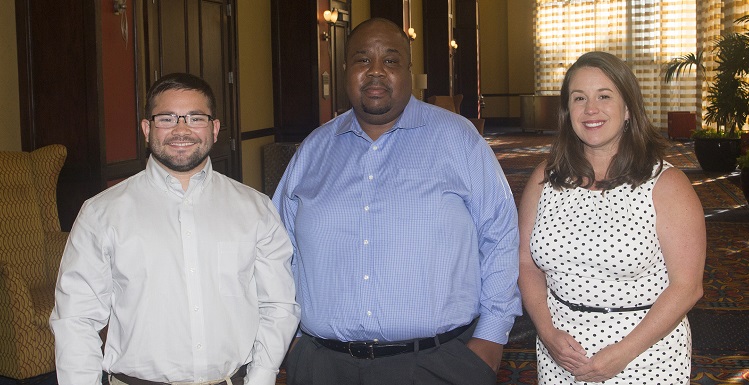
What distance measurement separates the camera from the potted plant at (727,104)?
412 inches

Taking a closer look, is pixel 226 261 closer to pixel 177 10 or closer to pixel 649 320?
pixel 649 320

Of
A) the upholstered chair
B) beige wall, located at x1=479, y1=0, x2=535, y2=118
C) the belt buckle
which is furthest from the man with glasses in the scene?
beige wall, located at x1=479, y1=0, x2=535, y2=118

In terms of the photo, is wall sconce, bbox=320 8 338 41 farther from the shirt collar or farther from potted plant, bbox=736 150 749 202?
the shirt collar

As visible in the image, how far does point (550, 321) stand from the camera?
2.26 metres

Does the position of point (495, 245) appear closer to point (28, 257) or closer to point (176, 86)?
point (176, 86)

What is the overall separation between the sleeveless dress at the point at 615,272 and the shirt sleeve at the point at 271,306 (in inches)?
26.6

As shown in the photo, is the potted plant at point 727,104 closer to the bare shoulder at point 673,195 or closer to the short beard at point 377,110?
the bare shoulder at point 673,195

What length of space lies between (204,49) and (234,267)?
19.2ft

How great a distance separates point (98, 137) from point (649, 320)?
153 inches

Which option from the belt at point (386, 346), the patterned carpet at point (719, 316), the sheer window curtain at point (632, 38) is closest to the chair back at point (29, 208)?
the patterned carpet at point (719, 316)

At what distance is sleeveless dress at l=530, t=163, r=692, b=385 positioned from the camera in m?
2.14

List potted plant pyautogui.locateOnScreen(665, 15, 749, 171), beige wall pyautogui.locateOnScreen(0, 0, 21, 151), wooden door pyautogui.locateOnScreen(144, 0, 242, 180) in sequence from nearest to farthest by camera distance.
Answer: beige wall pyautogui.locateOnScreen(0, 0, 21, 151)
wooden door pyautogui.locateOnScreen(144, 0, 242, 180)
potted plant pyautogui.locateOnScreen(665, 15, 749, 171)

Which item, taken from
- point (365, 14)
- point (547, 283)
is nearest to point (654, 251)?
point (547, 283)

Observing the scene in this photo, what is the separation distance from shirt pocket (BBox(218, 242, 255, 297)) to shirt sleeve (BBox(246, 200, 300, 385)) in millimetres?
44
